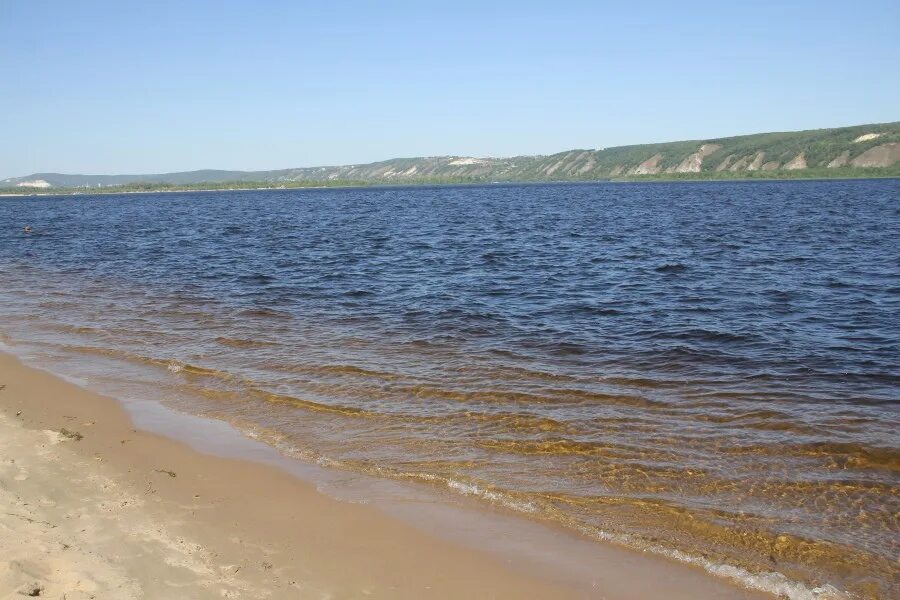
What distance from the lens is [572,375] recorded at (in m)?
12.4

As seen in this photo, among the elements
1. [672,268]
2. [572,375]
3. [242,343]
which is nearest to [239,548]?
[572,375]

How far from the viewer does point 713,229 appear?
1775 inches

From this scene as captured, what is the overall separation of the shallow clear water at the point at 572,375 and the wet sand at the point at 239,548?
860mm

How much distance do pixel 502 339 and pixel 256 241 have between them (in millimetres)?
30756

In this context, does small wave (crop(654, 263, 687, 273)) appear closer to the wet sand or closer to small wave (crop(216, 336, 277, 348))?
small wave (crop(216, 336, 277, 348))

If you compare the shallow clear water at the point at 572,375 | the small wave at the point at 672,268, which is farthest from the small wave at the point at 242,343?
the small wave at the point at 672,268

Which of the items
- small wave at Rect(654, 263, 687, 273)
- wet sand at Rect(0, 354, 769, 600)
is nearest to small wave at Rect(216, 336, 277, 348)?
wet sand at Rect(0, 354, 769, 600)

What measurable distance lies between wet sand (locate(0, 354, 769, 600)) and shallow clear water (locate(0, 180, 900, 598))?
0.86 metres

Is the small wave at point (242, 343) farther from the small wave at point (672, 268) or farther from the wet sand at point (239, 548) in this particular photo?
the small wave at point (672, 268)

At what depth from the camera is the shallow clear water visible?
747 centimetres

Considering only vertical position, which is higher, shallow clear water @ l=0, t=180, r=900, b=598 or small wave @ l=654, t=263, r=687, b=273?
shallow clear water @ l=0, t=180, r=900, b=598

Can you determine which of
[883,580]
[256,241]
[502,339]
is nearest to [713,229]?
[256,241]

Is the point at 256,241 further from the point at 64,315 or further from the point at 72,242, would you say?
the point at 64,315

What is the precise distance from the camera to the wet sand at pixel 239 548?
18.1 feet
